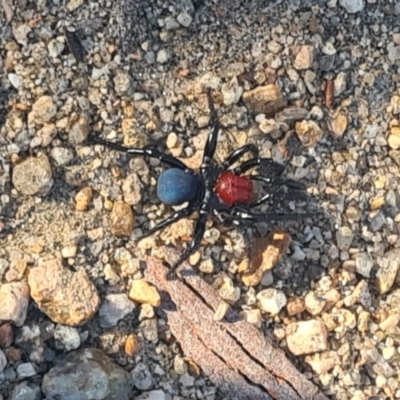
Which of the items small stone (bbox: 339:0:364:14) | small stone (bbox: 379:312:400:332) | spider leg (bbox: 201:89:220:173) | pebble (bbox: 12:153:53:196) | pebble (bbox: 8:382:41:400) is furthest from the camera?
small stone (bbox: 339:0:364:14)

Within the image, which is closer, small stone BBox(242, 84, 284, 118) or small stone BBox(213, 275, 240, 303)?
small stone BBox(213, 275, 240, 303)

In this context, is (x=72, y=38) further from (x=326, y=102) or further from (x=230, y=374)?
(x=230, y=374)

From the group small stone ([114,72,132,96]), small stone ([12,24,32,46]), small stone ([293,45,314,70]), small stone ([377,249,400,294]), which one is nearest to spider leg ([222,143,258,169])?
small stone ([293,45,314,70])

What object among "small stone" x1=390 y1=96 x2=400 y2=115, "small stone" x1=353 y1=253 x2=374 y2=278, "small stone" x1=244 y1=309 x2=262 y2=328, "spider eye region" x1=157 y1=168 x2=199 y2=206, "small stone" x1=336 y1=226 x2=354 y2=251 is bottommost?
"small stone" x1=244 y1=309 x2=262 y2=328

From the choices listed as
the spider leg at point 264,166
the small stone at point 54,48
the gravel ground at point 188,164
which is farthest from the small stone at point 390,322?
the small stone at point 54,48

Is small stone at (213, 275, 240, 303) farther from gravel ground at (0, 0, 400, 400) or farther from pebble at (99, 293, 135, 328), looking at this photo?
pebble at (99, 293, 135, 328)

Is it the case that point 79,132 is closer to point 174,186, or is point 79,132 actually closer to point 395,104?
point 174,186

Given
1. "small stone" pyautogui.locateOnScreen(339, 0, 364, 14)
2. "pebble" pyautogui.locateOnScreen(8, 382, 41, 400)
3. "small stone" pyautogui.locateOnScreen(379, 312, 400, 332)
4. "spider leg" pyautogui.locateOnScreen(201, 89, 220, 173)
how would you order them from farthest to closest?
"small stone" pyautogui.locateOnScreen(339, 0, 364, 14) → "small stone" pyautogui.locateOnScreen(379, 312, 400, 332) → "spider leg" pyautogui.locateOnScreen(201, 89, 220, 173) → "pebble" pyautogui.locateOnScreen(8, 382, 41, 400)

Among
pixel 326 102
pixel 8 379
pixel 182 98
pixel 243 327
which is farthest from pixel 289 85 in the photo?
pixel 8 379
